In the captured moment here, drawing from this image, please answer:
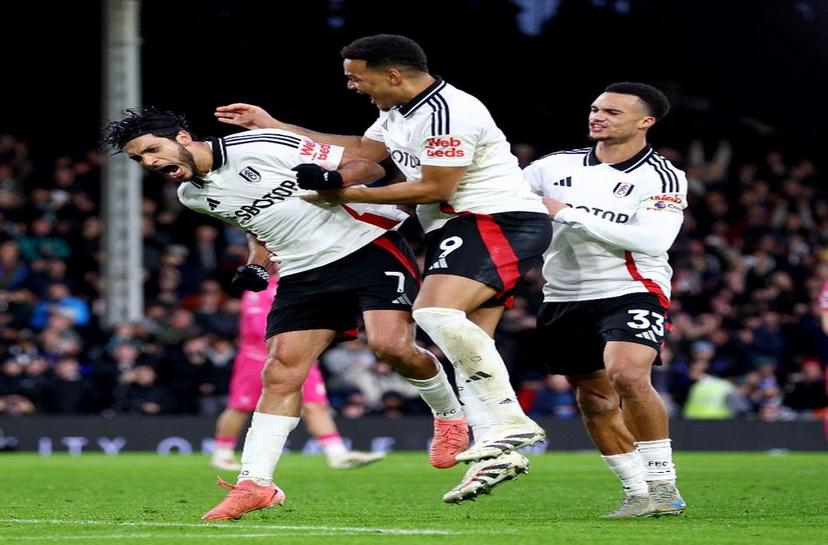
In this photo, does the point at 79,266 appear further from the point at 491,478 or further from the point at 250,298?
the point at 491,478

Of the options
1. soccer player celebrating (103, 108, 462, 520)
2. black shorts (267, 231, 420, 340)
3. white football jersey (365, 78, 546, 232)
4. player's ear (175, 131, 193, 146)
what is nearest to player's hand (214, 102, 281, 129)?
soccer player celebrating (103, 108, 462, 520)

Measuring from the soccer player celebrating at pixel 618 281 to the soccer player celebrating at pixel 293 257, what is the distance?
857 millimetres

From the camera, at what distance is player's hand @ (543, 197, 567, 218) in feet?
25.8

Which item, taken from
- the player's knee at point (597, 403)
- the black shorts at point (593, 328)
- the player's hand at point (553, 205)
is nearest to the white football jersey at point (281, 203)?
the player's hand at point (553, 205)

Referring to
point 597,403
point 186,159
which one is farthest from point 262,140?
point 597,403

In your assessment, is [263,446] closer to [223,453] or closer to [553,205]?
[553,205]

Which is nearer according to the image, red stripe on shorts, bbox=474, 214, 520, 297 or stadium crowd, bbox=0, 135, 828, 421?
red stripe on shorts, bbox=474, 214, 520, 297

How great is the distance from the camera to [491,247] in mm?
7379

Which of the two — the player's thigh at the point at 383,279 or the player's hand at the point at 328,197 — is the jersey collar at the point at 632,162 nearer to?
the player's thigh at the point at 383,279

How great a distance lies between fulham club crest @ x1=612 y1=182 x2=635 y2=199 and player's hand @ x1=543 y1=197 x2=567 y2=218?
1.47ft

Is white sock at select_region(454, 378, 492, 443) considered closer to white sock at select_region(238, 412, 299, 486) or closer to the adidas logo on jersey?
white sock at select_region(238, 412, 299, 486)

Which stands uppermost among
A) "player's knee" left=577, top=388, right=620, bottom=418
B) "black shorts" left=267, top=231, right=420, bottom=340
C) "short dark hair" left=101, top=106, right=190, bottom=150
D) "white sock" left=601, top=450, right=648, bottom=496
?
"short dark hair" left=101, top=106, right=190, bottom=150

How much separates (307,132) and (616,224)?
168 centimetres

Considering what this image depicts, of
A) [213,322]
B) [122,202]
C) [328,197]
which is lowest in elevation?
[213,322]
